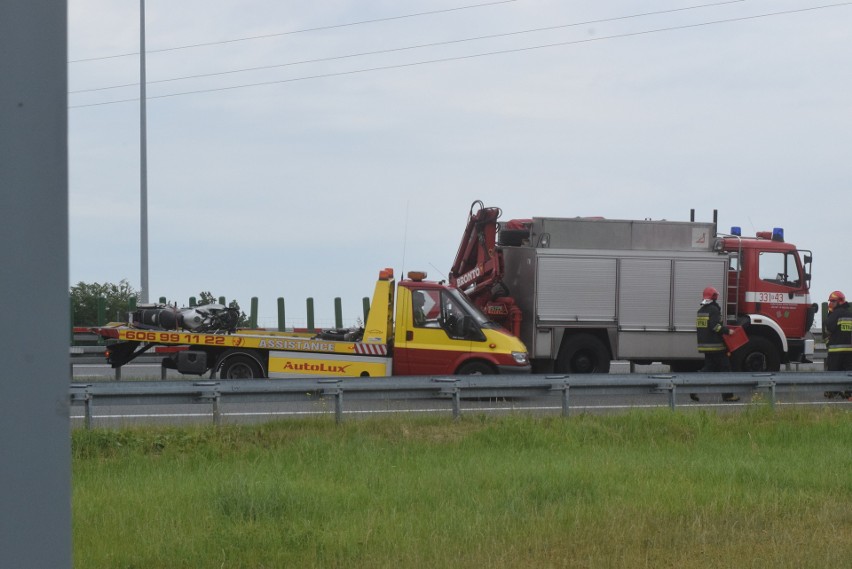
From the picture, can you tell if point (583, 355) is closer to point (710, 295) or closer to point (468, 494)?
point (710, 295)

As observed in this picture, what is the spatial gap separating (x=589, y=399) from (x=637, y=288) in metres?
3.43

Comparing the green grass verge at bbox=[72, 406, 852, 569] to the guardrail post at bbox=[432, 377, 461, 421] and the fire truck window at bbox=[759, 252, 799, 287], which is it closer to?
the guardrail post at bbox=[432, 377, 461, 421]

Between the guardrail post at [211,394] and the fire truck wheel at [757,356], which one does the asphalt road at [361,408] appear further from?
the fire truck wheel at [757,356]

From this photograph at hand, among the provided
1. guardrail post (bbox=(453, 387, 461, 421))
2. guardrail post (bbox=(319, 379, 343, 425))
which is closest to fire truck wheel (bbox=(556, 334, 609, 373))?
guardrail post (bbox=(453, 387, 461, 421))

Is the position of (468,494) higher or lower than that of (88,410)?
lower

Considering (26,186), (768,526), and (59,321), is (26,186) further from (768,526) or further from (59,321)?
(768,526)

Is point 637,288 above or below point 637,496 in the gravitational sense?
above

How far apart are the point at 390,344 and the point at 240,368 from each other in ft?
8.20

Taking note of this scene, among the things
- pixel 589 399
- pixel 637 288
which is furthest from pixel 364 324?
pixel 637 288

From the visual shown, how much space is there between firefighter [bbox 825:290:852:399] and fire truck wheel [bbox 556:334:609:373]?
395 cm

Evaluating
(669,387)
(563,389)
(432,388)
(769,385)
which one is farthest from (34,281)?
(769,385)

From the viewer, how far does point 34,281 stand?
6.52ft

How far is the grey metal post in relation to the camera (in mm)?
1984

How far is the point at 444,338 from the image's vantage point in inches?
690
